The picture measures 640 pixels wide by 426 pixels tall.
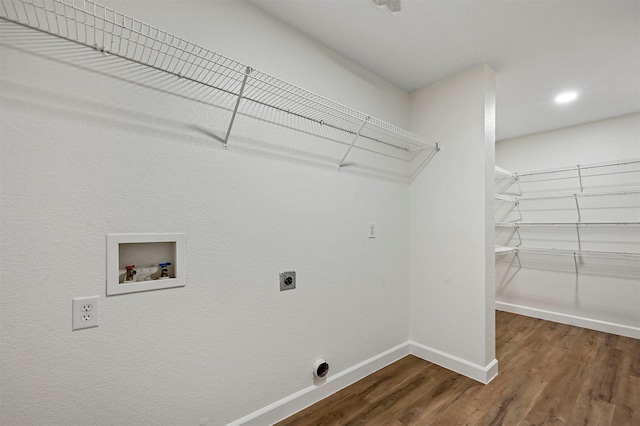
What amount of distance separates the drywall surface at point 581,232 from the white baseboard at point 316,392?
7.72ft

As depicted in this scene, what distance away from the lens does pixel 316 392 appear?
1811 millimetres

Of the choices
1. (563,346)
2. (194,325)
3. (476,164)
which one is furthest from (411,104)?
(563,346)

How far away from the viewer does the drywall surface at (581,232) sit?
9.67 feet

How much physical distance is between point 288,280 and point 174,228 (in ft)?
2.34

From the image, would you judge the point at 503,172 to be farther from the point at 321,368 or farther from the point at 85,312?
the point at 85,312

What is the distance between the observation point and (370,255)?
218 centimetres

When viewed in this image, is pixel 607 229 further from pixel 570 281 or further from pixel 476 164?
pixel 476 164

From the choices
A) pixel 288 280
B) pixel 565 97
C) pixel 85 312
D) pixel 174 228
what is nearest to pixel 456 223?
pixel 288 280

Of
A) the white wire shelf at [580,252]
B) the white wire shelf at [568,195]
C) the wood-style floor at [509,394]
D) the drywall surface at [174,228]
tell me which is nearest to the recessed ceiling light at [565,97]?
the white wire shelf at [568,195]

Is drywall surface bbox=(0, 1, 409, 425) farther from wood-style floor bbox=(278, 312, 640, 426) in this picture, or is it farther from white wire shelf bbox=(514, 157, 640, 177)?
white wire shelf bbox=(514, 157, 640, 177)

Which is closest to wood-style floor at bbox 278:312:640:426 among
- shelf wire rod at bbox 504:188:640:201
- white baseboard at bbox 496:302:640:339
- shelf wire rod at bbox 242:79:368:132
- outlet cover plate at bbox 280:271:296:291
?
white baseboard at bbox 496:302:640:339

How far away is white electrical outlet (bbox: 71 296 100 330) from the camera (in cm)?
106

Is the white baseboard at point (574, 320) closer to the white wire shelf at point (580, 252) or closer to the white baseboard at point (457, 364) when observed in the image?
the white wire shelf at point (580, 252)

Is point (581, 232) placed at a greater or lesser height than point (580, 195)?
lesser
